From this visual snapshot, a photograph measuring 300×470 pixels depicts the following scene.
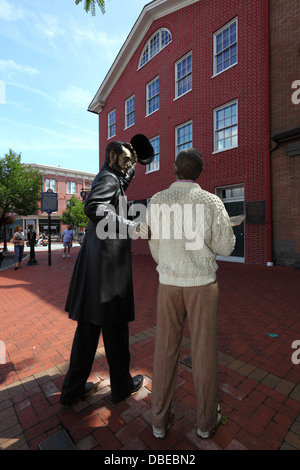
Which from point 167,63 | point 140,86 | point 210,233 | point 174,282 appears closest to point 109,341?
point 174,282

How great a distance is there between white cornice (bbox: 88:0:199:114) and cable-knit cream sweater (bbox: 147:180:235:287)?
14425 millimetres

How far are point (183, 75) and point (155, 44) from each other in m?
3.70

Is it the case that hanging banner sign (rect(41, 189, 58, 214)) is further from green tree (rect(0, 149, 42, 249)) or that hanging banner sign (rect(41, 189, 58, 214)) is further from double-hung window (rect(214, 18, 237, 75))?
double-hung window (rect(214, 18, 237, 75))

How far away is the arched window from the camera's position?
43.0ft

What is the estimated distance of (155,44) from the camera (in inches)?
546

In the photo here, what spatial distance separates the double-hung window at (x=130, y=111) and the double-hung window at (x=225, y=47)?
21.4 ft

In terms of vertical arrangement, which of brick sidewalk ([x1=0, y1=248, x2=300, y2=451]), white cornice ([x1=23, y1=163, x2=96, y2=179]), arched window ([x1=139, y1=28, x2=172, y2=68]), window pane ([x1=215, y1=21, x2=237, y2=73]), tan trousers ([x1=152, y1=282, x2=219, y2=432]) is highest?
arched window ([x1=139, y1=28, x2=172, y2=68])

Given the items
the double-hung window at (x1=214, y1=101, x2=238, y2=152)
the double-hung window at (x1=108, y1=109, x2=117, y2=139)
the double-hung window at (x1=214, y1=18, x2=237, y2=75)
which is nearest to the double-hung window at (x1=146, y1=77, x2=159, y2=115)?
the double-hung window at (x1=108, y1=109, x2=117, y2=139)

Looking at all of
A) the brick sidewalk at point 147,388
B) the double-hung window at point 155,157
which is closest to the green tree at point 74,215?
the double-hung window at point 155,157

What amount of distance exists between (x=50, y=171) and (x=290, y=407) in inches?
1607

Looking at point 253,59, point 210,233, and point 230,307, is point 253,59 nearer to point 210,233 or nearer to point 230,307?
point 230,307

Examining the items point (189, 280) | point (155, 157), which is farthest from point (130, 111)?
point (189, 280)

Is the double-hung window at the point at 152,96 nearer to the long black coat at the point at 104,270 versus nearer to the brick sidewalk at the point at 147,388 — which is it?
the brick sidewalk at the point at 147,388

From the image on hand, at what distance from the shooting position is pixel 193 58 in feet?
37.2
